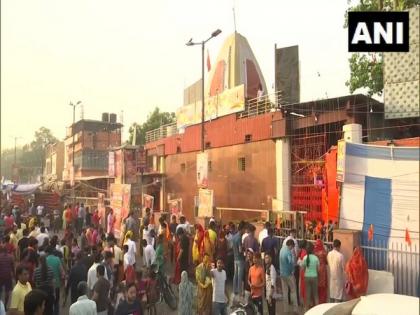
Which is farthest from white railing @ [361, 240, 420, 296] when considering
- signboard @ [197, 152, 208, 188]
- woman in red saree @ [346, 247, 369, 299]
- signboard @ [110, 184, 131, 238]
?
signboard @ [110, 184, 131, 238]

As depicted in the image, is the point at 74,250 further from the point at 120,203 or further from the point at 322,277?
the point at 322,277

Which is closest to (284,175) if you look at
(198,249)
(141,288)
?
(198,249)

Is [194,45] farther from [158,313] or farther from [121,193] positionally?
[158,313]

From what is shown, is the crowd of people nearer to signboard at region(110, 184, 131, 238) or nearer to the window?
signboard at region(110, 184, 131, 238)

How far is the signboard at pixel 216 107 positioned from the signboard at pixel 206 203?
7.68m

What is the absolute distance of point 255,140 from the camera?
66.2ft

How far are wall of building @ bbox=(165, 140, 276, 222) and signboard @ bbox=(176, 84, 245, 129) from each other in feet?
6.07

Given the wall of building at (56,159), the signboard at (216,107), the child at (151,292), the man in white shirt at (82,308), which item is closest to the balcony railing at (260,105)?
the signboard at (216,107)

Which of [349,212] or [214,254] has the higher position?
[349,212]

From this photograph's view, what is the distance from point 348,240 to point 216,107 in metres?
15.7

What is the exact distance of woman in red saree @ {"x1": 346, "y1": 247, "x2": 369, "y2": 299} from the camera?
318 inches

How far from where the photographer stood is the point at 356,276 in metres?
8.15

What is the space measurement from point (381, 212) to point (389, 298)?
13.7 ft

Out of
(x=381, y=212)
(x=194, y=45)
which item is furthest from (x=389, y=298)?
(x=194, y=45)
